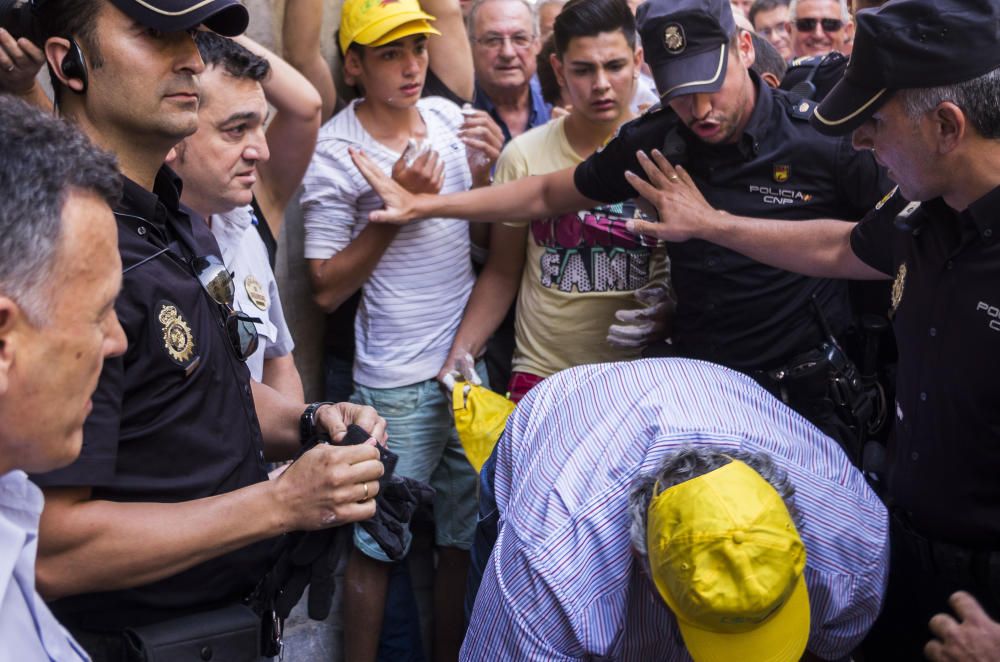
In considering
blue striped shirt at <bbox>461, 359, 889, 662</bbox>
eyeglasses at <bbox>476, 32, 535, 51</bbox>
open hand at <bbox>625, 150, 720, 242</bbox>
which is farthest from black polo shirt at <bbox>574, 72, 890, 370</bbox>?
eyeglasses at <bbox>476, 32, 535, 51</bbox>

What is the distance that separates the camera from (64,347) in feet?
4.05

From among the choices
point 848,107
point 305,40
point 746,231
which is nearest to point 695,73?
point 746,231

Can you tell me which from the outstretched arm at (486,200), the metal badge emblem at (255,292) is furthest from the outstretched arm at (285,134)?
the metal badge emblem at (255,292)

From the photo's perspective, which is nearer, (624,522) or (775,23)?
(624,522)

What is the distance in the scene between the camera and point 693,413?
2.37 m

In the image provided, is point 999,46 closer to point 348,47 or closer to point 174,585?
point 174,585

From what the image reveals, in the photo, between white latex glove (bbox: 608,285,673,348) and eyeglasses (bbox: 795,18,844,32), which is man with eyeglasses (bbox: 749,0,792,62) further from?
white latex glove (bbox: 608,285,673,348)

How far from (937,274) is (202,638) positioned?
1.73 m

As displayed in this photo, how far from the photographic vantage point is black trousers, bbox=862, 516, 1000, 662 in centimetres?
226

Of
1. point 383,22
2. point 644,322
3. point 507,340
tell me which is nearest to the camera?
point 644,322

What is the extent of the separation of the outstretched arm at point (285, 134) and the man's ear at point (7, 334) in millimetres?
2077

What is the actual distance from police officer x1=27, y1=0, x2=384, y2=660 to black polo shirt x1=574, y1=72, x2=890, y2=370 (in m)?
1.46

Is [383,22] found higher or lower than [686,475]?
higher

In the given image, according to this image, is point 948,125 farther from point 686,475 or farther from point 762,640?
point 762,640
